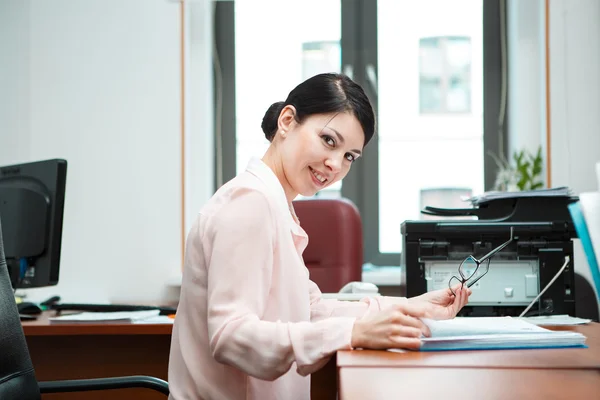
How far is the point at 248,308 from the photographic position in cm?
105

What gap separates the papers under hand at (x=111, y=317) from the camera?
2.05m

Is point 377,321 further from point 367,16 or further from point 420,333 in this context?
point 367,16

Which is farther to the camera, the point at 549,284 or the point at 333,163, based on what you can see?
the point at 549,284

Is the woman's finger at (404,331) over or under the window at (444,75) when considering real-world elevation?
under

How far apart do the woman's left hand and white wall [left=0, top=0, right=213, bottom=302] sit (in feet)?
7.61

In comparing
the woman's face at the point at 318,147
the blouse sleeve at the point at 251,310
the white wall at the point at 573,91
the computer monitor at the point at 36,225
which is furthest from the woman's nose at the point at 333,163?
the white wall at the point at 573,91

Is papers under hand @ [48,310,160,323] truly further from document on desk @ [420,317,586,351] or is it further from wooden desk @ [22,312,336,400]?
document on desk @ [420,317,586,351]

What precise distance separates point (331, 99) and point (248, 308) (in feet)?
1.59

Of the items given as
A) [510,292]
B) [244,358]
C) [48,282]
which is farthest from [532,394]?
[48,282]

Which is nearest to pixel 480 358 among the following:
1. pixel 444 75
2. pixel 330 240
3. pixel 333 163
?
pixel 333 163

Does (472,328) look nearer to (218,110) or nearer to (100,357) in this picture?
(100,357)

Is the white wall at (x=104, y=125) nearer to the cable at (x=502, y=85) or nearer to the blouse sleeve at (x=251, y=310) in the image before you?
the cable at (x=502, y=85)

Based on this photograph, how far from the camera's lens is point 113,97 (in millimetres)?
3477

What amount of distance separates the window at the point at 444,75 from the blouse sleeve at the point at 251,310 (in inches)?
109
